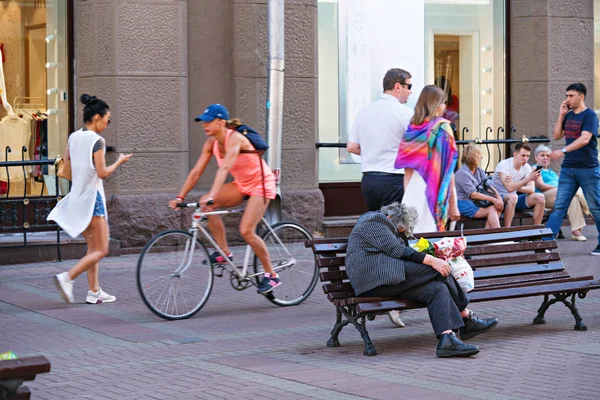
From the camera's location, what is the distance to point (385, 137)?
908 centimetres

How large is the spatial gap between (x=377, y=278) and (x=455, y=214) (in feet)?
5.57

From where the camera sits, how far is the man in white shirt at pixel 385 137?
29.7ft

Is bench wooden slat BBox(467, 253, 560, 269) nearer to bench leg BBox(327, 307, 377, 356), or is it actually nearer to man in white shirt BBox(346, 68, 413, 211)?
man in white shirt BBox(346, 68, 413, 211)

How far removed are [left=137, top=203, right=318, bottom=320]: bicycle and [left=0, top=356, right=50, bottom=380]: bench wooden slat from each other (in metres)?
4.30

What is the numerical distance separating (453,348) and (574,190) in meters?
6.06

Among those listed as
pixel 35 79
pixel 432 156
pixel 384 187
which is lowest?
pixel 384 187

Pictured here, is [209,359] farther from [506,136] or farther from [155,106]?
[506,136]

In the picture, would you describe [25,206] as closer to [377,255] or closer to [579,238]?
[377,255]

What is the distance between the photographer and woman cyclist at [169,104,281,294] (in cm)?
924

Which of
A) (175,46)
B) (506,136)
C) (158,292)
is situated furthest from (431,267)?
(506,136)

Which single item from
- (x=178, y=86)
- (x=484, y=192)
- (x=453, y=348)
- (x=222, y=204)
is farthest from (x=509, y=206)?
(x=453, y=348)

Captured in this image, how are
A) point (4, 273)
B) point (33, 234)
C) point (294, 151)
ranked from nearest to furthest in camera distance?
1. point (4, 273)
2. point (33, 234)
3. point (294, 151)

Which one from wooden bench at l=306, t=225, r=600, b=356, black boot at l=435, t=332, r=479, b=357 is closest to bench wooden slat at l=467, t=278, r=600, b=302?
wooden bench at l=306, t=225, r=600, b=356

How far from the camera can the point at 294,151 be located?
46.4 ft
